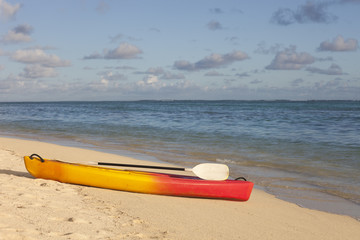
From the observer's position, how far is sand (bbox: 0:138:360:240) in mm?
3770

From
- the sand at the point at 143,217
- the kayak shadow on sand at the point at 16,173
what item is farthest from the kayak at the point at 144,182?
the kayak shadow on sand at the point at 16,173

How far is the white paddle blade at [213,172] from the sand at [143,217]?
0.45m

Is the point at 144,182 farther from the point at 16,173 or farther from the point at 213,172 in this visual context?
the point at 16,173

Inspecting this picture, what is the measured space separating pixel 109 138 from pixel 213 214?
10591 millimetres

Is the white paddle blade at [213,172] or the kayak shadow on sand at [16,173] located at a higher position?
the white paddle blade at [213,172]

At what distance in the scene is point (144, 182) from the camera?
5668 millimetres

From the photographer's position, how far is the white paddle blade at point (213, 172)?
19.1 ft

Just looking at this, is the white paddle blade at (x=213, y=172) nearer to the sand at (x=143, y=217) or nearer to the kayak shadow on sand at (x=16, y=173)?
the sand at (x=143, y=217)

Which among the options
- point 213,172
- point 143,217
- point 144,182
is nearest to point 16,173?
point 144,182

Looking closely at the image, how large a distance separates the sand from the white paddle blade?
453 mm

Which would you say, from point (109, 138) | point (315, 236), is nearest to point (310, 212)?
point (315, 236)

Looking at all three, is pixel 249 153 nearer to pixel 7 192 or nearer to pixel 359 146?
pixel 359 146

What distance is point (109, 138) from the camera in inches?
583

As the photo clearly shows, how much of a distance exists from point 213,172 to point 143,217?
1.82m
